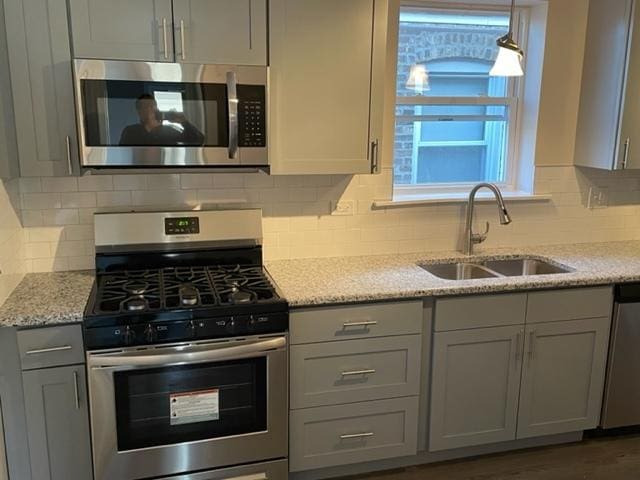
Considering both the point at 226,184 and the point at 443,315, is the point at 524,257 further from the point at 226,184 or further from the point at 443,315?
the point at 226,184

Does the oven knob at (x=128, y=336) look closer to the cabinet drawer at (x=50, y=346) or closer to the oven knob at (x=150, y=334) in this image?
the oven knob at (x=150, y=334)

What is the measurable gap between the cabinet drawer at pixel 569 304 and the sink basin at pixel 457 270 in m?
0.39

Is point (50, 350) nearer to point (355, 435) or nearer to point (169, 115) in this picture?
point (169, 115)

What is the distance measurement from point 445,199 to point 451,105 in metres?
0.52

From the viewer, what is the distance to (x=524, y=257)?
125 inches

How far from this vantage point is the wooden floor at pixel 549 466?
2.71 metres

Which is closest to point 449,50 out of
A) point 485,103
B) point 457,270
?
point 485,103

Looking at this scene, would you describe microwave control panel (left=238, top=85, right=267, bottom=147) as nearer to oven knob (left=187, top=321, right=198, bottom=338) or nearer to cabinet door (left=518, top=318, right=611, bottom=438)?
oven knob (left=187, top=321, right=198, bottom=338)

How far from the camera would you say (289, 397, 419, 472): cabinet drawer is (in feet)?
8.20

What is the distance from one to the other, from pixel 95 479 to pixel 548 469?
78.7 inches

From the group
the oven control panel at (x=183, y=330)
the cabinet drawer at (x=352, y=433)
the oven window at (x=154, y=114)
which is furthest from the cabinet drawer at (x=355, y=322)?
the oven window at (x=154, y=114)

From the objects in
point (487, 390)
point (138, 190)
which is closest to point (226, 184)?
point (138, 190)

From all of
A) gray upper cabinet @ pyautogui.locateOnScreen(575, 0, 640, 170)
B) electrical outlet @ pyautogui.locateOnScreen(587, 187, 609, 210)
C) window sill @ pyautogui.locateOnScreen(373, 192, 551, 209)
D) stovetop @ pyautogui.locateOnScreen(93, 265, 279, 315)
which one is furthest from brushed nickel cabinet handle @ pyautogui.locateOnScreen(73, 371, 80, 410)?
electrical outlet @ pyautogui.locateOnScreen(587, 187, 609, 210)

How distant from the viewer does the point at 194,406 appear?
7.45 ft
